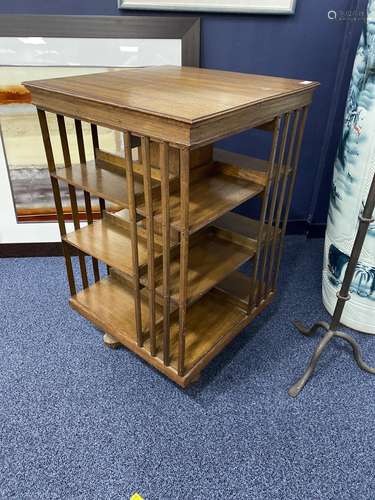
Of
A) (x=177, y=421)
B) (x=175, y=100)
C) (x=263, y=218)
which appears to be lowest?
(x=177, y=421)

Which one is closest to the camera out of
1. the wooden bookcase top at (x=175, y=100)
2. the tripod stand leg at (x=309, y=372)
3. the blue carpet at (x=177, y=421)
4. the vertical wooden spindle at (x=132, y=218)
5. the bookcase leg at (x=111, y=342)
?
the wooden bookcase top at (x=175, y=100)

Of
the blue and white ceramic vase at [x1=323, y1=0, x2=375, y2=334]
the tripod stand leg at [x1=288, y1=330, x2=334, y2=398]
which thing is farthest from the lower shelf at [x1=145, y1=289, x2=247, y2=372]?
the blue and white ceramic vase at [x1=323, y1=0, x2=375, y2=334]

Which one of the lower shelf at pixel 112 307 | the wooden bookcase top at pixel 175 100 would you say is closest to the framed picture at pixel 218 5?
the wooden bookcase top at pixel 175 100

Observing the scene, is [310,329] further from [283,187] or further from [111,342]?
[111,342]

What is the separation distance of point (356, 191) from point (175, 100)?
0.80 m

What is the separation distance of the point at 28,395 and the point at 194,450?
59 cm

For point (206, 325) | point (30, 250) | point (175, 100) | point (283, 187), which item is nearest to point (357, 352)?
point (206, 325)

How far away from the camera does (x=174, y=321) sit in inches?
55.8

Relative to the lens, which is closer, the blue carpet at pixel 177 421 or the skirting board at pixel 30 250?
the blue carpet at pixel 177 421

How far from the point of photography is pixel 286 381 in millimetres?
1396

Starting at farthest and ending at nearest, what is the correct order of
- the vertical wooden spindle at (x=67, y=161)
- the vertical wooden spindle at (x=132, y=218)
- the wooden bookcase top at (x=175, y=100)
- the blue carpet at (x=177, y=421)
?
the vertical wooden spindle at (x=67, y=161) → the blue carpet at (x=177, y=421) → the vertical wooden spindle at (x=132, y=218) → the wooden bookcase top at (x=175, y=100)

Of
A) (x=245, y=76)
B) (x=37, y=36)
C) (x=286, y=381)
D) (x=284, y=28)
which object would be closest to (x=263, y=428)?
(x=286, y=381)

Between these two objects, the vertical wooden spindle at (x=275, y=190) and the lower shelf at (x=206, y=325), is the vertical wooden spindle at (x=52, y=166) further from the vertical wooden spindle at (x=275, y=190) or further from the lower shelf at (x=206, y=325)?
A: the vertical wooden spindle at (x=275, y=190)

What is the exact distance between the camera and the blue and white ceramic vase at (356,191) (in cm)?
129
